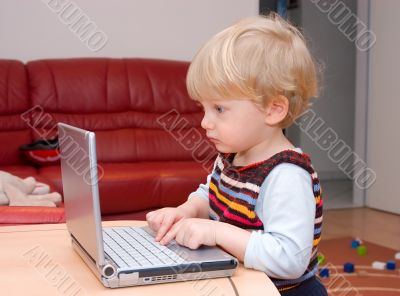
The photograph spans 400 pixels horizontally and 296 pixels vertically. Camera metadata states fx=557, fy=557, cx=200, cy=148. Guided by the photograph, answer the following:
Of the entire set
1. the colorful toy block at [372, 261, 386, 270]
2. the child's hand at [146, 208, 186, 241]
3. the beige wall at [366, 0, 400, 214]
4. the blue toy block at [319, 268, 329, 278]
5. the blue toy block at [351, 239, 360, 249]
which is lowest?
the blue toy block at [351, 239, 360, 249]

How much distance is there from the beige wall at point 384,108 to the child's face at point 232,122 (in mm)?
3471

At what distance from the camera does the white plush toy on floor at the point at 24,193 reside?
203 centimetres

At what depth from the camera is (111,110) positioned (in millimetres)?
3523

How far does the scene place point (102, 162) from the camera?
330cm

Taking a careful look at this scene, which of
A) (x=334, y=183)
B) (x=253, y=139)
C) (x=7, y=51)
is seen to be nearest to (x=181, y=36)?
Result: (x=7, y=51)

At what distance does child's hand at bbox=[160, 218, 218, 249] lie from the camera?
2.70 feet

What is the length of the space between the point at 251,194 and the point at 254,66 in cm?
21

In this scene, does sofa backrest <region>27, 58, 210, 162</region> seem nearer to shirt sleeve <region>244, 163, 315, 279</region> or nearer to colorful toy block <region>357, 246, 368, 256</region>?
colorful toy block <region>357, 246, 368, 256</region>

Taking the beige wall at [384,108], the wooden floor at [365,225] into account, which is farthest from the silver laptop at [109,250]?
the beige wall at [384,108]

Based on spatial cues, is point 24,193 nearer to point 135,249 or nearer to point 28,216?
point 28,216

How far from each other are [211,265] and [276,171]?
0.21 meters

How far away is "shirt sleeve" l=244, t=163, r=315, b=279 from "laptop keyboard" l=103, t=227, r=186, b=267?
125mm

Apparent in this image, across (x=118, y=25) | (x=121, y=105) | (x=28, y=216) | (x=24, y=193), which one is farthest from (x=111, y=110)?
(x=28, y=216)

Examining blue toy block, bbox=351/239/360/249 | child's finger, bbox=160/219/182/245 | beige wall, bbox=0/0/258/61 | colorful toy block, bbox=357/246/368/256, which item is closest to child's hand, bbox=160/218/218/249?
child's finger, bbox=160/219/182/245
